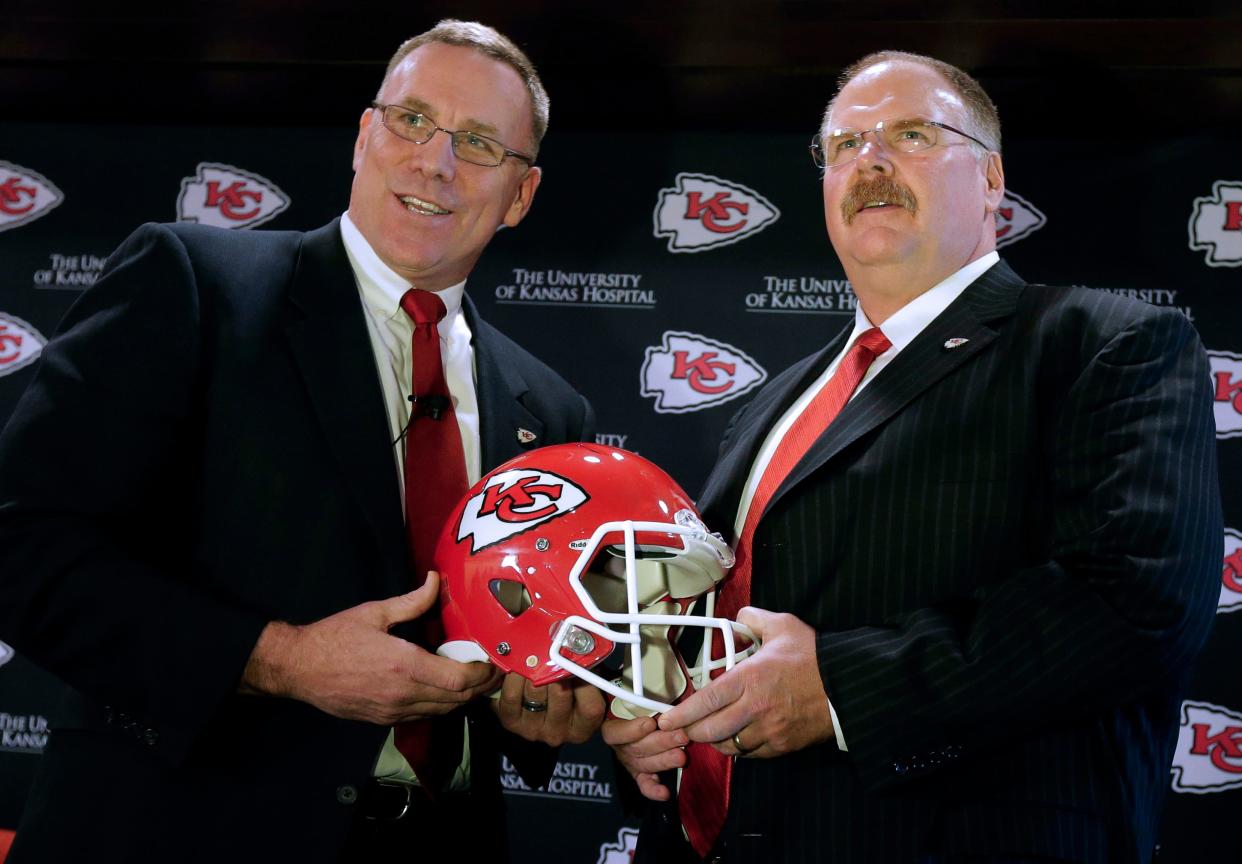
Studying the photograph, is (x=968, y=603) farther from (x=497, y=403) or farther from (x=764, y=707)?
(x=497, y=403)

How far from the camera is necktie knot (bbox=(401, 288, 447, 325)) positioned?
2514 mm

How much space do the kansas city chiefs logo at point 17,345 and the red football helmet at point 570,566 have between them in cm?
295

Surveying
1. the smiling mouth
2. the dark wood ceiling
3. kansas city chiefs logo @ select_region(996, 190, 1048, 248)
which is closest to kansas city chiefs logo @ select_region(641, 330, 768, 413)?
the dark wood ceiling

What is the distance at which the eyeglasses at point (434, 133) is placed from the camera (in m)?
2.61

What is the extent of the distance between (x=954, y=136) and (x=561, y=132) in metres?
2.10

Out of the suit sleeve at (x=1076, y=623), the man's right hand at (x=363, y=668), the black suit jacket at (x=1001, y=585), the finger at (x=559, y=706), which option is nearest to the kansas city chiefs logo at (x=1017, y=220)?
the black suit jacket at (x=1001, y=585)

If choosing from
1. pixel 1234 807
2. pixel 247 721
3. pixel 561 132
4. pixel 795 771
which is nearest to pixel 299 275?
pixel 247 721

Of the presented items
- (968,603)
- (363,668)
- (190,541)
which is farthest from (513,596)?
(968,603)

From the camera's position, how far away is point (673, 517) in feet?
6.89

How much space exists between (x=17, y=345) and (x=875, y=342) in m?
3.50

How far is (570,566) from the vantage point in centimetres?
200

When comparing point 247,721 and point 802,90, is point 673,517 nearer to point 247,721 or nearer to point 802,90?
point 247,721

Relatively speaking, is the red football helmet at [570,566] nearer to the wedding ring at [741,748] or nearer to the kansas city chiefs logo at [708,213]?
the wedding ring at [741,748]

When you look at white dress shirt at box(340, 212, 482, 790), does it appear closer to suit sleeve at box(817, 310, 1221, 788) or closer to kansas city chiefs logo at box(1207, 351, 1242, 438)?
suit sleeve at box(817, 310, 1221, 788)
